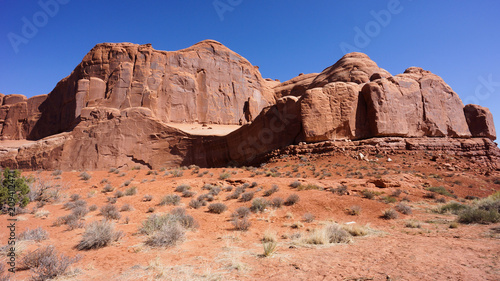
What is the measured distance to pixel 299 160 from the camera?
792 inches

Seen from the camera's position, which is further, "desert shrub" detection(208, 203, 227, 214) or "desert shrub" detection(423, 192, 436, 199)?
"desert shrub" detection(423, 192, 436, 199)

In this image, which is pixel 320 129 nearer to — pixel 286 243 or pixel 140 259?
pixel 286 243

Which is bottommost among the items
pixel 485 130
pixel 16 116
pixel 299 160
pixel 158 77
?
pixel 299 160

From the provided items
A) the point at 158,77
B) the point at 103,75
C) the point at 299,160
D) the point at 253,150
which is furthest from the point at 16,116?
the point at 299,160

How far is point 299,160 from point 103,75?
3663 centimetres

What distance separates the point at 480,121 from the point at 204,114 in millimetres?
37438

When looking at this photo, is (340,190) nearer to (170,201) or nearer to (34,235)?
(170,201)

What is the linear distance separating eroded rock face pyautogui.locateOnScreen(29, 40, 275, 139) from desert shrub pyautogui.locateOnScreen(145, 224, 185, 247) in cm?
3372

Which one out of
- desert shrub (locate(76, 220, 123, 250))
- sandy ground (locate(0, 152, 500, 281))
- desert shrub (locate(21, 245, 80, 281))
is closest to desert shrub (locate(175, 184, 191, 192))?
sandy ground (locate(0, 152, 500, 281))

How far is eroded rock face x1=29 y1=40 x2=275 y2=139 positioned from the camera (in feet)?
125

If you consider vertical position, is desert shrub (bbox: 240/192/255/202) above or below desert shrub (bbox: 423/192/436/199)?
above

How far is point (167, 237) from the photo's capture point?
5.84 metres

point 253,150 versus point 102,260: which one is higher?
point 253,150

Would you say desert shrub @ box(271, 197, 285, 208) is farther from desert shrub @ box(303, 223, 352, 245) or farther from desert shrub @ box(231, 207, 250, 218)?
desert shrub @ box(303, 223, 352, 245)
